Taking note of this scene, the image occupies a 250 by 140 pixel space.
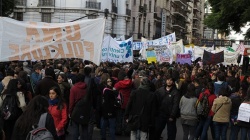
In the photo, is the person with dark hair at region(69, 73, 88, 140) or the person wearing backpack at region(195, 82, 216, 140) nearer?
the person with dark hair at region(69, 73, 88, 140)

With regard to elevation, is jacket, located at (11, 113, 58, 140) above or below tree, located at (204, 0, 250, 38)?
below

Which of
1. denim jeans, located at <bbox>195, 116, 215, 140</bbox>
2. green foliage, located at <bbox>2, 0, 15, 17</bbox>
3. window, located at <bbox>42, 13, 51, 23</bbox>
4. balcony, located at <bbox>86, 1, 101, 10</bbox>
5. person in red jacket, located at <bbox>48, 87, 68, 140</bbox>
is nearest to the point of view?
person in red jacket, located at <bbox>48, 87, 68, 140</bbox>

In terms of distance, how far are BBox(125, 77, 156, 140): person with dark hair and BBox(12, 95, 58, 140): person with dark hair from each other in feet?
9.87

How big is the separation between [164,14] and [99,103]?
196ft

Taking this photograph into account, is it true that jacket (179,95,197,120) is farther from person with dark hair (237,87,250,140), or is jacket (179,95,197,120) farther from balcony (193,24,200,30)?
balcony (193,24,200,30)

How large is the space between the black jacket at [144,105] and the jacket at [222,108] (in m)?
2.00

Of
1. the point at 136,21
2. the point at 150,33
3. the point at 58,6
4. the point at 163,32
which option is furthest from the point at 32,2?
the point at 163,32

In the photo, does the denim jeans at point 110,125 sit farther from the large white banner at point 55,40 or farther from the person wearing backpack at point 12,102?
the person wearing backpack at point 12,102

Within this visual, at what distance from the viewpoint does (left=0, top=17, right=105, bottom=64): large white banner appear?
393 inches

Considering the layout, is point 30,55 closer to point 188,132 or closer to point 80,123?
point 80,123

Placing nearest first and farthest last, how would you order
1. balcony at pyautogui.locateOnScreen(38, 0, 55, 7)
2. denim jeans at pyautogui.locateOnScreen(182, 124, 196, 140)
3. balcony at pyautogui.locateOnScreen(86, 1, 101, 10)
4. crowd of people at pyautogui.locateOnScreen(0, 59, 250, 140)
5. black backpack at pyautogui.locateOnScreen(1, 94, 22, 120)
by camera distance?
black backpack at pyautogui.locateOnScreen(1, 94, 22, 120) < crowd of people at pyautogui.locateOnScreen(0, 59, 250, 140) < denim jeans at pyautogui.locateOnScreen(182, 124, 196, 140) < balcony at pyautogui.locateOnScreen(38, 0, 55, 7) < balcony at pyautogui.locateOnScreen(86, 1, 101, 10)

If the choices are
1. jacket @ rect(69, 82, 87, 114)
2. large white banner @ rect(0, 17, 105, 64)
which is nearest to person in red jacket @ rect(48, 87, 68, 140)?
jacket @ rect(69, 82, 87, 114)

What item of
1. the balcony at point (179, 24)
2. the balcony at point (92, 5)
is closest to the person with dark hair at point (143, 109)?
the balcony at point (92, 5)

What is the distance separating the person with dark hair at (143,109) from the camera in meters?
8.05
